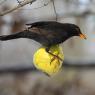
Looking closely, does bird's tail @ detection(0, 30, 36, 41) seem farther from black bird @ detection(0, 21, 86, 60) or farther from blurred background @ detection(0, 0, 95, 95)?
blurred background @ detection(0, 0, 95, 95)

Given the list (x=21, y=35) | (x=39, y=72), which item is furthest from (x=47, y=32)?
(x=39, y=72)

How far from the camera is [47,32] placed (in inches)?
30.3

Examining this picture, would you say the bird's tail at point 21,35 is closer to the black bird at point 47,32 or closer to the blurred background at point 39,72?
the black bird at point 47,32

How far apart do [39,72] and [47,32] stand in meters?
1.81

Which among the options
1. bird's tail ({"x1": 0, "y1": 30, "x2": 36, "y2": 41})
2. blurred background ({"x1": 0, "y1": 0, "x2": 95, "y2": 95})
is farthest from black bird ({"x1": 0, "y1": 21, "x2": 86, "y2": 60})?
blurred background ({"x1": 0, "y1": 0, "x2": 95, "y2": 95})

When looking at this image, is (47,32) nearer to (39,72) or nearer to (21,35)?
(21,35)

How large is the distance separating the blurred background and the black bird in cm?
162

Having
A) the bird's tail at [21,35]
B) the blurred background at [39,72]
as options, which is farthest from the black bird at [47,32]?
the blurred background at [39,72]

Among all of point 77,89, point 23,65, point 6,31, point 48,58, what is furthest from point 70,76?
point 48,58

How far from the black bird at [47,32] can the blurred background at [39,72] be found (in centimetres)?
162

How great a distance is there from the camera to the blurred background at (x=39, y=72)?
2.52 meters

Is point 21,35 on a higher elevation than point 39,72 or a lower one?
higher

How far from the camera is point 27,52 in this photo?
2770 millimetres

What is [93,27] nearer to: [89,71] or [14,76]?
[89,71]
